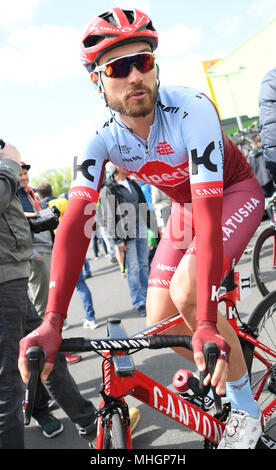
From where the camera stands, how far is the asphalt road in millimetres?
2982

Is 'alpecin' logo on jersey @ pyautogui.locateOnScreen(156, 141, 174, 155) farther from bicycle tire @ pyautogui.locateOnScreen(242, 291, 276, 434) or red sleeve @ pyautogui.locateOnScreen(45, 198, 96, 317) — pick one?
bicycle tire @ pyautogui.locateOnScreen(242, 291, 276, 434)

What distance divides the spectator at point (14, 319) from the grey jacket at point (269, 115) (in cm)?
175

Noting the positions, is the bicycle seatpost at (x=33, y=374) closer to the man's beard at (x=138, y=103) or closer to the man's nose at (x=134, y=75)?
the man's beard at (x=138, y=103)

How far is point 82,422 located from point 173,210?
1.66m

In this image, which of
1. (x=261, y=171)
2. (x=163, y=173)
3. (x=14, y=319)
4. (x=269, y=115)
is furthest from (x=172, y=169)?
(x=261, y=171)

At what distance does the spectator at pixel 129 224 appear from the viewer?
621cm

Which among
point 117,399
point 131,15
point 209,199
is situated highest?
point 131,15

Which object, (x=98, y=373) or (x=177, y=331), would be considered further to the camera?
(x=98, y=373)

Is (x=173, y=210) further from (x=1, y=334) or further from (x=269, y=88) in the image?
(x=1, y=334)

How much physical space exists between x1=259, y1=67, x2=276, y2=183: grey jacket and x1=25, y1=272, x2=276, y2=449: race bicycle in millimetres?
1070

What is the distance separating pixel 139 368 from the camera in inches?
169

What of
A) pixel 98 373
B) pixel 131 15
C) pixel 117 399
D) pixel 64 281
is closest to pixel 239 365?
pixel 117 399

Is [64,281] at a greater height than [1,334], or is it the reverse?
[64,281]
